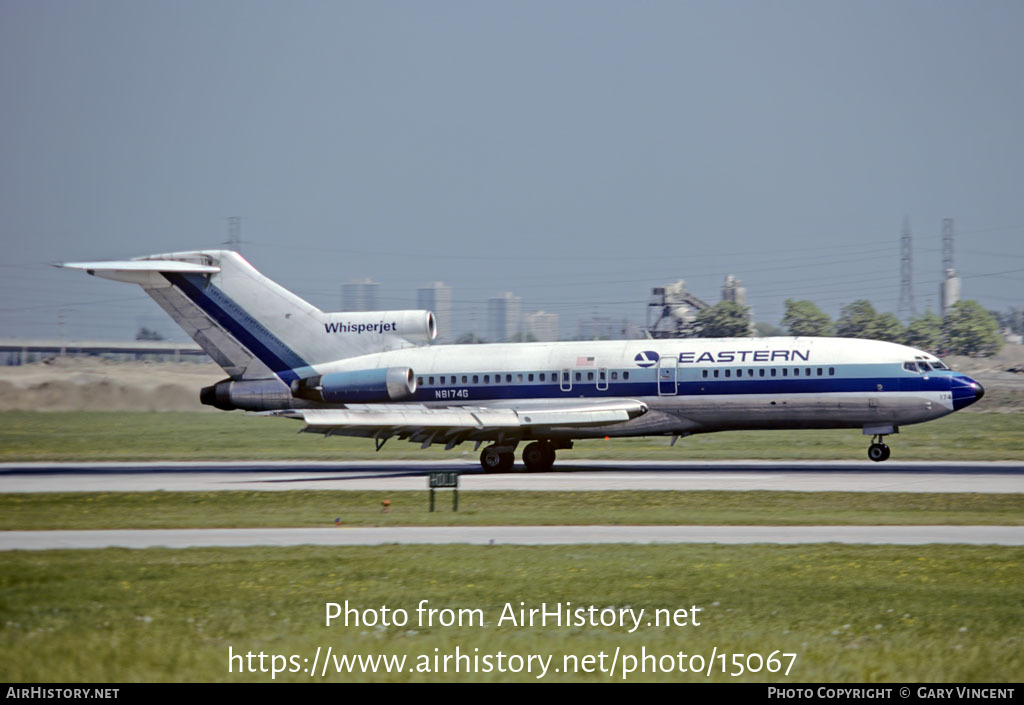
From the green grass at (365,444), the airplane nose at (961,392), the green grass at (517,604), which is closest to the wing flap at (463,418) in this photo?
the green grass at (365,444)

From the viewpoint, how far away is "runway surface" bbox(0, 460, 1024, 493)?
3578 centimetres

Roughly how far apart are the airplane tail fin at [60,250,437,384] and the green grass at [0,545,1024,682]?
25.3 metres

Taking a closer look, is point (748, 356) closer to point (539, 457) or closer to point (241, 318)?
point (539, 457)

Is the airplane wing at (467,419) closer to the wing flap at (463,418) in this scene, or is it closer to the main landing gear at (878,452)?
the wing flap at (463,418)

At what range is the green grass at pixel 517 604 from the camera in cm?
1336

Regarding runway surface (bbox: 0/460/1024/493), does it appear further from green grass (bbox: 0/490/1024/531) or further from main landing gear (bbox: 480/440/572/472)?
green grass (bbox: 0/490/1024/531)

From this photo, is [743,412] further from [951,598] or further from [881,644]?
[881,644]

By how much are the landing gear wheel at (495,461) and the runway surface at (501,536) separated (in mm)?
18753

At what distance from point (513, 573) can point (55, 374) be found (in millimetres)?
50949

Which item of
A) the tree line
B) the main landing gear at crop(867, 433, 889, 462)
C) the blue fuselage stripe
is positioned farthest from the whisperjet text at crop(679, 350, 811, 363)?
the tree line

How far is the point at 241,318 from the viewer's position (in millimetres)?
46812

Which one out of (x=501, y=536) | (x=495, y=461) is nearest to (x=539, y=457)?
(x=495, y=461)

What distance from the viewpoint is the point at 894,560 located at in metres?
20.3
